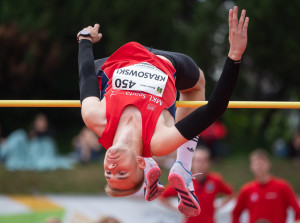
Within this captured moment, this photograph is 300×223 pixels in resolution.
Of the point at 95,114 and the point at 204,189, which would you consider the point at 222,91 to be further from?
the point at 204,189

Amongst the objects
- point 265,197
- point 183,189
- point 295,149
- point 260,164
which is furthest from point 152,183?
point 295,149

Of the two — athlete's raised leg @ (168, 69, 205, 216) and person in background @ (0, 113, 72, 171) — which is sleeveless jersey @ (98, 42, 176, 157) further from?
person in background @ (0, 113, 72, 171)

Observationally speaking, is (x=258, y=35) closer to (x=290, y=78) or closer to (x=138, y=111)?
(x=290, y=78)

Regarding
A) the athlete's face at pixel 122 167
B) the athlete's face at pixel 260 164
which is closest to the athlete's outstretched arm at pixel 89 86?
the athlete's face at pixel 122 167

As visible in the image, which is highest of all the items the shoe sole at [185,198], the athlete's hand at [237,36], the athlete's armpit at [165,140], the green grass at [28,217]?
the athlete's hand at [237,36]

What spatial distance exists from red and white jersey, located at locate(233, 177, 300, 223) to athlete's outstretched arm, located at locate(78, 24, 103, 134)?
302 centimetres

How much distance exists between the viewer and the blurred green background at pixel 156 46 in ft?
33.2

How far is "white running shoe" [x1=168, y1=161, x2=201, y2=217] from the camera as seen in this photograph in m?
4.28

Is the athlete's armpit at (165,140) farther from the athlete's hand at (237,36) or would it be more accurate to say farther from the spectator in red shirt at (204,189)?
the spectator in red shirt at (204,189)

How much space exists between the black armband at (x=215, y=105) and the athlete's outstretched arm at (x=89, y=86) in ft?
1.91

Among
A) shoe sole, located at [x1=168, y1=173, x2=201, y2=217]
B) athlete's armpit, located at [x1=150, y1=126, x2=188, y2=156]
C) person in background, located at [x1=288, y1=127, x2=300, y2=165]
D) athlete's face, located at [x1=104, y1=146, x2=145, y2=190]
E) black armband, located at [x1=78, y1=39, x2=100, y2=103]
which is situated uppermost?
black armband, located at [x1=78, y1=39, x2=100, y2=103]

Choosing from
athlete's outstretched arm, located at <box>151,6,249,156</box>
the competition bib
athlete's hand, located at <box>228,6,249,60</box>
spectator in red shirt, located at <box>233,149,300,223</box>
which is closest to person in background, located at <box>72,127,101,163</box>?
spectator in red shirt, located at <box>233,149,300,223</box>

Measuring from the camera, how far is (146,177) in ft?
13.8

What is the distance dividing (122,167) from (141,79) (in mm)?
642
